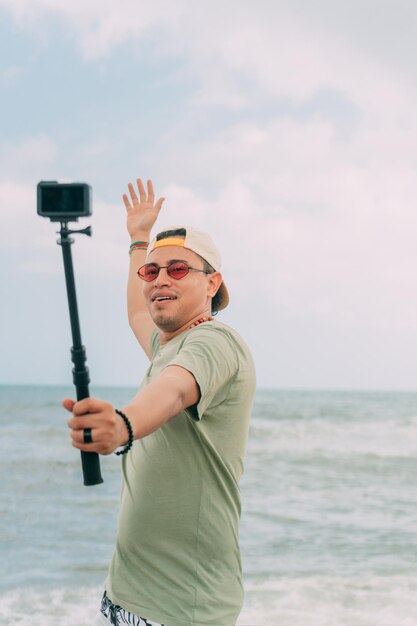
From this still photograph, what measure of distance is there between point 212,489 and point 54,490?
11.4 meters

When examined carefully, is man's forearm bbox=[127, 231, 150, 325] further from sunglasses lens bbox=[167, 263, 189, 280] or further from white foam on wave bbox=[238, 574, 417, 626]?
white foam on wave bbox=[238, 574, 417, 626]

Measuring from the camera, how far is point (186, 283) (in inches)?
89.8

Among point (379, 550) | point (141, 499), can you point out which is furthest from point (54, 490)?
point (141, 499)

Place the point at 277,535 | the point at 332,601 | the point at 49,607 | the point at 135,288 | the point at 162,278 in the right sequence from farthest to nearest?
1. the point at 277,535
2. the point at 332,601
3. the point at 49,607
4. the point at 135,288
5. the point at 162,278

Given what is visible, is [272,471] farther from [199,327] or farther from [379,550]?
[199,327]

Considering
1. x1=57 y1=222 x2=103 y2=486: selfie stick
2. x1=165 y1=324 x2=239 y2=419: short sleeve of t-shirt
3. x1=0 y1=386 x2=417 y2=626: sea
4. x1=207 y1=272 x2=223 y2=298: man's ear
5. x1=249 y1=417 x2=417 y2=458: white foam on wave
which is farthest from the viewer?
x1=249 y1=417 x2=417 y2=458: white foam on wave

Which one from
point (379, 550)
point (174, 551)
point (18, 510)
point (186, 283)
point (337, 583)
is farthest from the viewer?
point (18, 510)

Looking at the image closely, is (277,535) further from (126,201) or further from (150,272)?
(150,272)

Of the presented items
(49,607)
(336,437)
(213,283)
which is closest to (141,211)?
(213,283)

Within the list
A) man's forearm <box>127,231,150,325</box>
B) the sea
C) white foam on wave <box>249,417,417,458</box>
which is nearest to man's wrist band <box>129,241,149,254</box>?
man's forearm <box>127,231,150,325</box>

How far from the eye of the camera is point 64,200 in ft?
5.49

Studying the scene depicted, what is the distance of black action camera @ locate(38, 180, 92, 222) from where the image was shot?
1.65 meters

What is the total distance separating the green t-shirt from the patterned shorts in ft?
0.06

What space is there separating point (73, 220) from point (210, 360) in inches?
19.7
